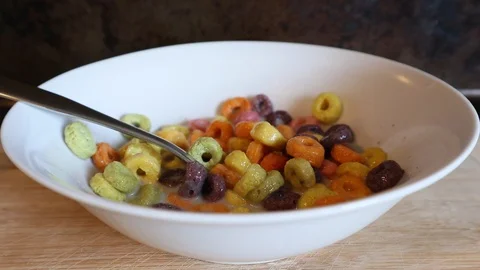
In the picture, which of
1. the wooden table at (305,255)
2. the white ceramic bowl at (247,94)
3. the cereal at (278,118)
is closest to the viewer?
the white ceramic bowl at (247,94)

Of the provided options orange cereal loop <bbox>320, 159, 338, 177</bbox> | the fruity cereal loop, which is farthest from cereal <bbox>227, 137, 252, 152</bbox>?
orange cereal loop <bbox>320, 159, 338, 177</bbox>

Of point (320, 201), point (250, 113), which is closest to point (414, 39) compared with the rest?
point (250, 113)

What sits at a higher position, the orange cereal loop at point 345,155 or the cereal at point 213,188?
the cereal at point 213,188

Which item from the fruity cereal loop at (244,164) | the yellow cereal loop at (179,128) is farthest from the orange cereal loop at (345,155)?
the yellow cereal loop at (179,128)

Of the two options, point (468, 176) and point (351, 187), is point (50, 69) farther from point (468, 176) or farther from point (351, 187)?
point (468, 176)

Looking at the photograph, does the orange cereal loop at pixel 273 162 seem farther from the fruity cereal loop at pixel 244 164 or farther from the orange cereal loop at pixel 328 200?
the orange cereal loop at pixel 328 200

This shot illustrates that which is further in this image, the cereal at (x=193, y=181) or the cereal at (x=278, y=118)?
the cereal at (x=278, y=118)

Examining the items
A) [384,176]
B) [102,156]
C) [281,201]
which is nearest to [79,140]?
[102,156]
